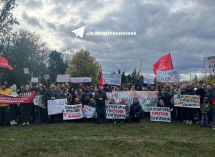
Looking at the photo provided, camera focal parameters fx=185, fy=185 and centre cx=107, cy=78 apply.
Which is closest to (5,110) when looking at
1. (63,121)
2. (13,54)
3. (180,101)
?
(63,121)

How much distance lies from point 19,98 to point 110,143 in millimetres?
6128

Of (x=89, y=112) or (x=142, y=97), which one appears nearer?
(x=89, y=112)

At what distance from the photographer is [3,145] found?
648 centimetres

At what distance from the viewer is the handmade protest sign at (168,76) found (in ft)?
43.6

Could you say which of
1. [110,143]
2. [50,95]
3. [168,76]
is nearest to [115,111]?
[50,95]

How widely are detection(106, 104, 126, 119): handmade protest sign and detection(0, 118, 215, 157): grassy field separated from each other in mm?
2029

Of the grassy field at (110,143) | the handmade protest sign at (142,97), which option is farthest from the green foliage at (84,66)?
the grassy field at (110,143)

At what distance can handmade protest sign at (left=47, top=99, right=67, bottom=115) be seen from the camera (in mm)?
10312

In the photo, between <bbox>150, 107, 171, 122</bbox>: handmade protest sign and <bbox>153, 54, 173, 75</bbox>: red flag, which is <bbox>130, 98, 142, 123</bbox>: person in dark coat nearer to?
<bbox>150, 107, 171, 122</bbox>: handmade protest sign

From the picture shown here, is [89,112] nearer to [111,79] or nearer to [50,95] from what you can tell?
[50,95]

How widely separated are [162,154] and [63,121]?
22.1ft

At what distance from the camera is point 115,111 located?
1050 centimetres

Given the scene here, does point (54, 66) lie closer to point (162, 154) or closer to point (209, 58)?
point (209, 58)

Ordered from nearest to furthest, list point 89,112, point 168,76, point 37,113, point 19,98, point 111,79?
point 19,98, point 37,113, point 89,112, point 168,76, point 111,79
